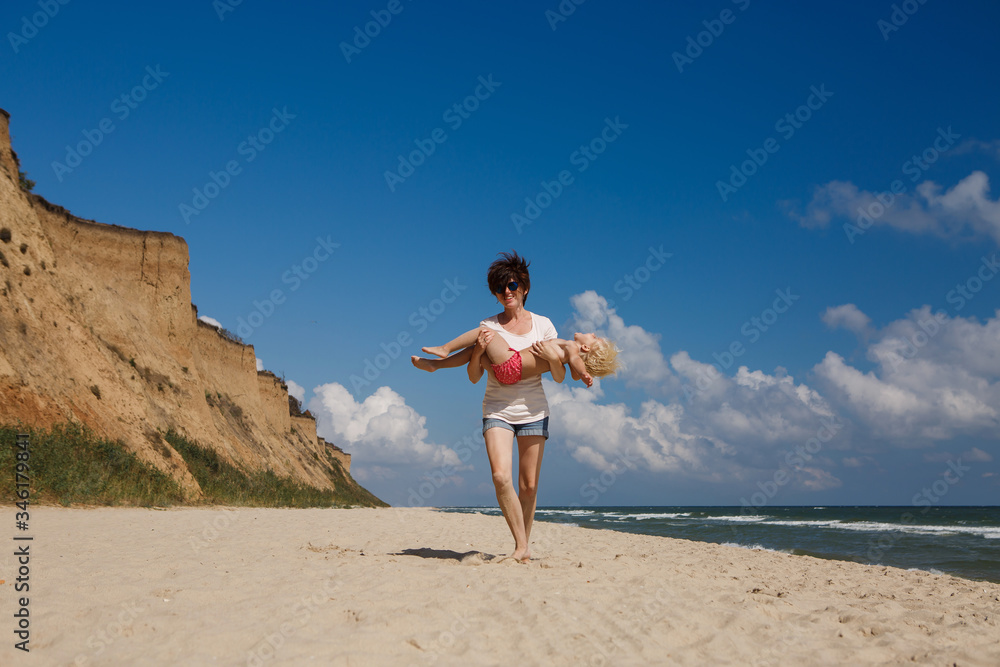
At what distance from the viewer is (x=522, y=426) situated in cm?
512

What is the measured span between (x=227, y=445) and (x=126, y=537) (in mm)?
18823

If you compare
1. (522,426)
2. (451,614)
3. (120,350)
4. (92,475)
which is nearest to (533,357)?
(522,426)

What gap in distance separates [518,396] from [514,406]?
83 mm

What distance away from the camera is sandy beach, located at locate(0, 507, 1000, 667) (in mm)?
2861

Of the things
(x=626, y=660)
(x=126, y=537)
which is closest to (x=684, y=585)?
(x=626, y=660)

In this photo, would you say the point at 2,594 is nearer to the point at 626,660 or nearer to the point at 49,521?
the point at 626,660

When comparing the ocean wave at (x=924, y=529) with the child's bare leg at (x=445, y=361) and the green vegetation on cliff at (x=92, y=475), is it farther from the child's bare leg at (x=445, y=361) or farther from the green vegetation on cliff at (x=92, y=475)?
the green vegetation on cliff at (x=92, y=475)

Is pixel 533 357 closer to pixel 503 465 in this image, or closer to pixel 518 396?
pixel 518 396

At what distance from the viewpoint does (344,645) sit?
9.40 ft

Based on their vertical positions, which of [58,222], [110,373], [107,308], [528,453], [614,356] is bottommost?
[528,453]

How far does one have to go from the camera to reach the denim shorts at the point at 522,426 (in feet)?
16.7

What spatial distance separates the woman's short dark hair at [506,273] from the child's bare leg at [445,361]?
1.75ft

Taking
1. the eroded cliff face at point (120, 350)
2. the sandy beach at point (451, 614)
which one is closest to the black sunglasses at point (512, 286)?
the sandy beach at point (451, 614)

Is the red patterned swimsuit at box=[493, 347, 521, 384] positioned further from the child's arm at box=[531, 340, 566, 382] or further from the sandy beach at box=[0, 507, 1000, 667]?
the sandy beach at box=[0, 507, 1000, 667]
